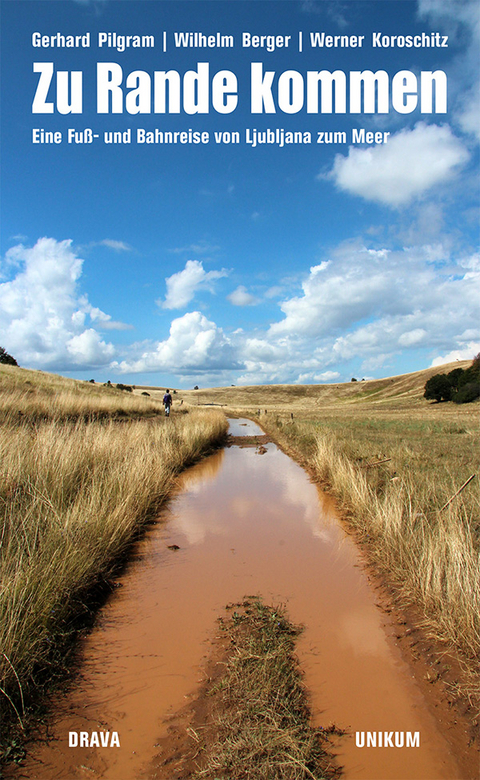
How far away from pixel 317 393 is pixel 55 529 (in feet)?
295

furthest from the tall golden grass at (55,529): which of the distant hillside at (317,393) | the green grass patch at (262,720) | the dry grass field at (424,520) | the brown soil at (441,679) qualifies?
the distant hillside at (317,393)

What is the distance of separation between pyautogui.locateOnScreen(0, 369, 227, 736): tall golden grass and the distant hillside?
57.7 meters

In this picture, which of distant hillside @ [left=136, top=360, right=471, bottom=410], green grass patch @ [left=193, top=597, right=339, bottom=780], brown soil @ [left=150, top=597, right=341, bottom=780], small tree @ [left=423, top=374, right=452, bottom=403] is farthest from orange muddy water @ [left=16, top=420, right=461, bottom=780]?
distant hillside @ [left=136, top=360, right=471, bottom=410]

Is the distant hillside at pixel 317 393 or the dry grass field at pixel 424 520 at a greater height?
the distant hillside at pixel 317 393

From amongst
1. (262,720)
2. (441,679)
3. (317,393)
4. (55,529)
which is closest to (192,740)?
(262,720)

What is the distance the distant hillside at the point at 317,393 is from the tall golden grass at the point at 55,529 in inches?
2271

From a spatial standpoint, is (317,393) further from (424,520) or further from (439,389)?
(424,520)

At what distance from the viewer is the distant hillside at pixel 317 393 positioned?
230ft

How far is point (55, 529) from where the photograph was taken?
14.4 feet

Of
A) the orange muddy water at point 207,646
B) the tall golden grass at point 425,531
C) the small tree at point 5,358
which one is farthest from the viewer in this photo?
the small tree at point 5,358

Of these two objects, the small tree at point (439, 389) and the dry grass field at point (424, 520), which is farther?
the small tree at point (439, 389)

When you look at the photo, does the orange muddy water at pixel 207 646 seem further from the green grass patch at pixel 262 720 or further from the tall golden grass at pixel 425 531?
the tall golden grass at pixel 425 531

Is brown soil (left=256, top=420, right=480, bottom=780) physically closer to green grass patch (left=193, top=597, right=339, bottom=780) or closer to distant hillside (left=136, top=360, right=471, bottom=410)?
green grass patch (left=193, top=597, right=339, bottom=780)

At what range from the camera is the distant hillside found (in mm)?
70000
